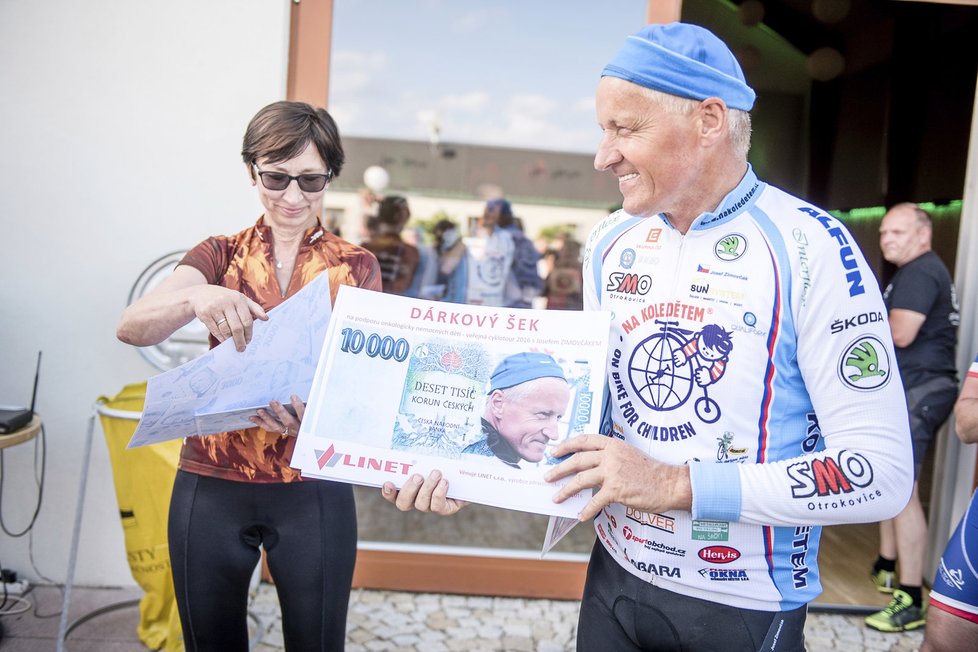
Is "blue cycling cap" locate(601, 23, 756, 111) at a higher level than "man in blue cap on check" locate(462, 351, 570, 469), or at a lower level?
higher

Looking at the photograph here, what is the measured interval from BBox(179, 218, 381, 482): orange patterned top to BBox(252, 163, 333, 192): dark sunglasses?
5.5 inches

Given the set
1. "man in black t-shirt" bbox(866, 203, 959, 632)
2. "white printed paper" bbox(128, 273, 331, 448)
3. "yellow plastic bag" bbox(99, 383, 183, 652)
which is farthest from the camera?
"man in black t-shirt" bbox(866, 203, 959, 632)

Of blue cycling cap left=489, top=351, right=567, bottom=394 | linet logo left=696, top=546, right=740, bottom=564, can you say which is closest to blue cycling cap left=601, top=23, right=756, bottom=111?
blue cycling cap left=489, top=351, right=567, bottom=394

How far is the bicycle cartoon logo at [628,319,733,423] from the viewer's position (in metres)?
1.38

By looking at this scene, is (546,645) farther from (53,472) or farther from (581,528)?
(53,472)

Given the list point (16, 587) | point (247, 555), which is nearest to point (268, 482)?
point (247, 555)

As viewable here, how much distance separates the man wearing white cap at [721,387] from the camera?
1260 millimetres

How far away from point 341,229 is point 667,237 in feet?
14.8

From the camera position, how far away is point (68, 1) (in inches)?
129

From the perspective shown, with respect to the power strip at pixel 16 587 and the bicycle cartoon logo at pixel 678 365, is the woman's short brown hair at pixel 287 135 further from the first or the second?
the power strip at pixel 16 587

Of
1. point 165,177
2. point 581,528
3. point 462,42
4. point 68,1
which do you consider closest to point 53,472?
point 165,177

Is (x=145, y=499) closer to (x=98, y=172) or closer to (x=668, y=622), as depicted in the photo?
(x=98, y=172)

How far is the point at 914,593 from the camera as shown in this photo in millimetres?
3795

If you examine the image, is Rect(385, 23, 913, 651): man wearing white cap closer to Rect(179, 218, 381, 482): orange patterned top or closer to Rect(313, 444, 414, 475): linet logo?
Rect(313, 444, 414, 475): linet logo
